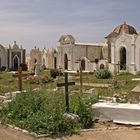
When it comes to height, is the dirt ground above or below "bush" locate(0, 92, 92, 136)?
below

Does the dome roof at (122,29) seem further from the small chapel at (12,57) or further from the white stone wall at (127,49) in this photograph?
the small chapel at (12,57)

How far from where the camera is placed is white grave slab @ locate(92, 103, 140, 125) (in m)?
10.8

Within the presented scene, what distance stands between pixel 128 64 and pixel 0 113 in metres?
29.7

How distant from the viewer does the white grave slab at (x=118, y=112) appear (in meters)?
10.8

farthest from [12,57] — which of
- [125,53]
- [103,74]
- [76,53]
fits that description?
[103,74]

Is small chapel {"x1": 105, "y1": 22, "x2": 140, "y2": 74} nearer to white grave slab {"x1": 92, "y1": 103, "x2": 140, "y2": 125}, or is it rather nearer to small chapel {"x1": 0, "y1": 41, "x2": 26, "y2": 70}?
small chapel {"x1": 0, "y1": 41, "x2": 26, "y2": 70}

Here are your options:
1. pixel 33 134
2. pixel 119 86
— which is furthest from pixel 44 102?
pixel 119 86

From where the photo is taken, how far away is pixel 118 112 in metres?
11.1

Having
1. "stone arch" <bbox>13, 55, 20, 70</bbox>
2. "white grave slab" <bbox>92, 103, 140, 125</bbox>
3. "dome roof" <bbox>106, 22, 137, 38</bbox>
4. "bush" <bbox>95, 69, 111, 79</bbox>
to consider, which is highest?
"dome roof" <bbox>106, 22, 137, 38</bbox>

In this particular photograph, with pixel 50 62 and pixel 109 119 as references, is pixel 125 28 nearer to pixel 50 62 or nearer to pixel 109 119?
pixel 50 62

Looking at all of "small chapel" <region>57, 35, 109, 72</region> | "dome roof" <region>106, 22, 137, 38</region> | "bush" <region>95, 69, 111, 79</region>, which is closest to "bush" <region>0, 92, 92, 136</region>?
"bush" <region>95, 69, 111, 79</region>

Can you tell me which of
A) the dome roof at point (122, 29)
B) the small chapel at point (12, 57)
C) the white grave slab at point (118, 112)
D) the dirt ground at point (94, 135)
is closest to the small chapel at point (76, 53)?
the dome roof at point (122, 29)

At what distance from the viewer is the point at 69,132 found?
382 inches

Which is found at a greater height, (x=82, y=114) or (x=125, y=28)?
(x=125, y=28)
